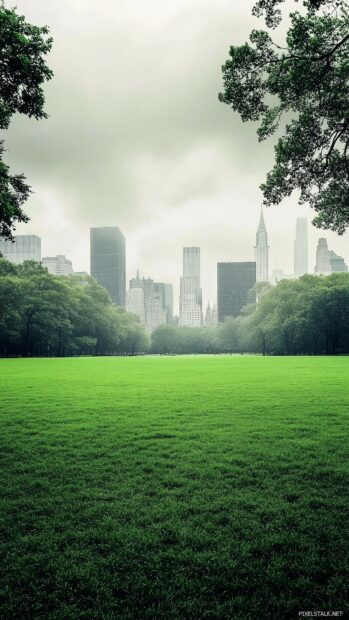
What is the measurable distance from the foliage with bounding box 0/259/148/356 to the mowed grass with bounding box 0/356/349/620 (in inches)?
2703

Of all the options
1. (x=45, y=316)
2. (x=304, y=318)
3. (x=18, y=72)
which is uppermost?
(x=18, y=72)

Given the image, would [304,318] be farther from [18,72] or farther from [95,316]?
[18,72]

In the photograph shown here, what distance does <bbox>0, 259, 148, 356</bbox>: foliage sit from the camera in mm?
75500

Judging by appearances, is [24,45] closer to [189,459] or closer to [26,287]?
[189,459]

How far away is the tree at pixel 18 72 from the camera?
11891 millimetres

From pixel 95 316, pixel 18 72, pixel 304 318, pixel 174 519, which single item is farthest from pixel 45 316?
pixel 174 519

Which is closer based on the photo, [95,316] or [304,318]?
[304,318]

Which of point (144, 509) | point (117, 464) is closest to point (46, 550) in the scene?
point (144, 509)

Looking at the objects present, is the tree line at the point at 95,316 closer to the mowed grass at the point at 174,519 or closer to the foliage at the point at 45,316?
the foliage at the point at 45,316

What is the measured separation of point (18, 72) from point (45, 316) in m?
73.8

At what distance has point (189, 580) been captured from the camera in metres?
4.57

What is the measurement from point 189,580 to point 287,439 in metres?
6.84

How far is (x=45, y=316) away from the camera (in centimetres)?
8206

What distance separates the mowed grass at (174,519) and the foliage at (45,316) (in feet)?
225
